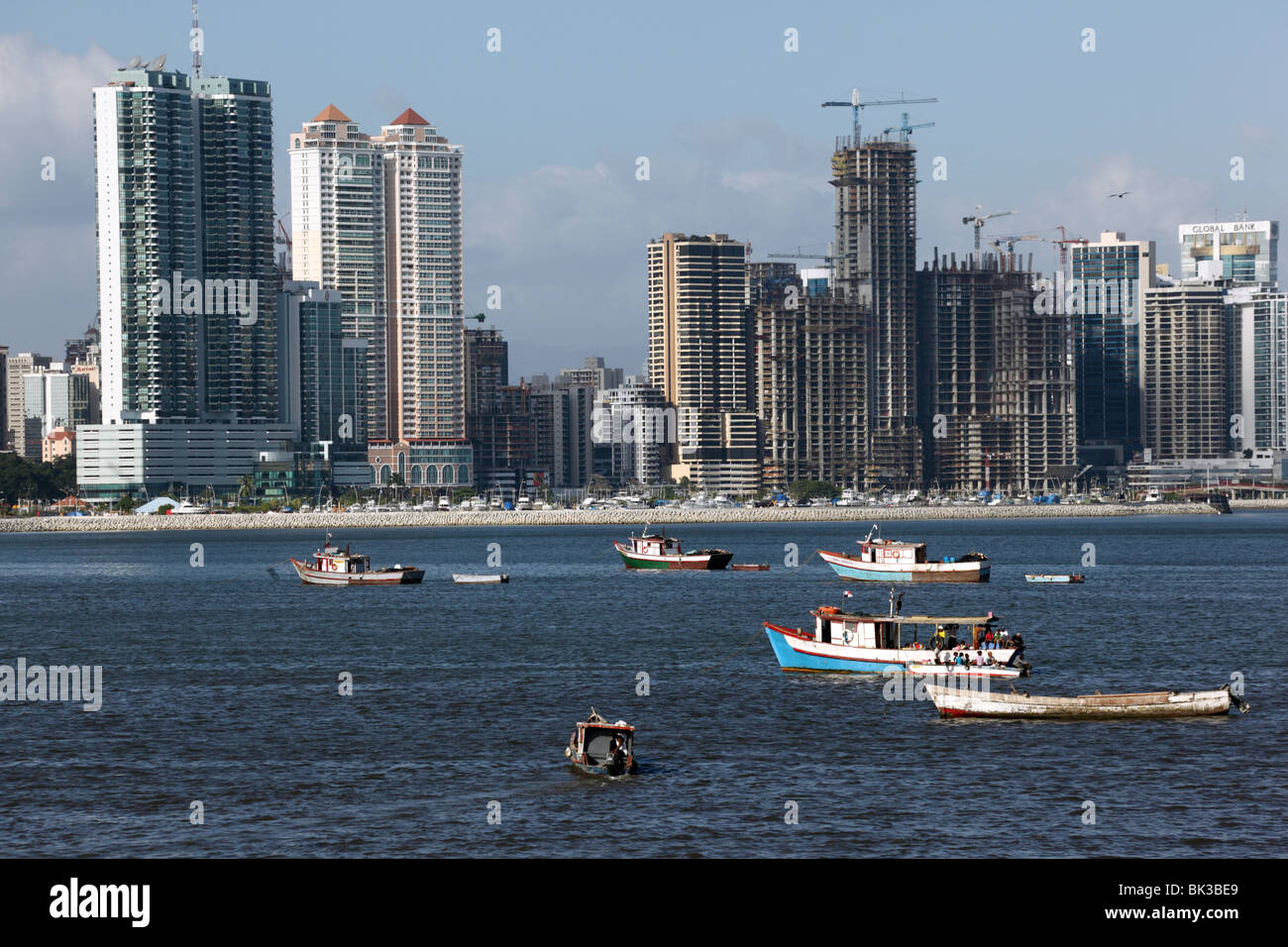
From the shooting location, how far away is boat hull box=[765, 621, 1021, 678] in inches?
2692

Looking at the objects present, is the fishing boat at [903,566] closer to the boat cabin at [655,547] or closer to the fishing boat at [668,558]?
the fishing boat at [668,558]

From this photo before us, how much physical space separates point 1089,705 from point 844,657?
1647 centimetres

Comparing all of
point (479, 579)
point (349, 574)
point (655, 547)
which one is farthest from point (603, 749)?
point (655, 547)

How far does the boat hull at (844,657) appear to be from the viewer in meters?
68.4

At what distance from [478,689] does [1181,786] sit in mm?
33730

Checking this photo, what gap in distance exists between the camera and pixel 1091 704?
57.0 metres

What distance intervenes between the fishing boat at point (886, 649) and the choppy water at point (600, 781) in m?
1.32

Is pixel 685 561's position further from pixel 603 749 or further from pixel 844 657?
pixel 603 749

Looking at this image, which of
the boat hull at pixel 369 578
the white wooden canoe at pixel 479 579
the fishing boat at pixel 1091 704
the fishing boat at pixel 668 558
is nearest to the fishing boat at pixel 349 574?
the boat hull at pixel 369 578

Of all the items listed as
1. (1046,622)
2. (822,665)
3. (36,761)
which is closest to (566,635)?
(822,665)

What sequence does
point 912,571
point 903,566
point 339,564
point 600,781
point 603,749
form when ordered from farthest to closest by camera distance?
point 339,564, point 903,566, point 912,571, point 603,749, point 600,781

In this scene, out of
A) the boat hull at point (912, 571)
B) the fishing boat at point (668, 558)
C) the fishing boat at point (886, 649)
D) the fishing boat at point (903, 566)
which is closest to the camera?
the fishing boat at point (886, 649)
